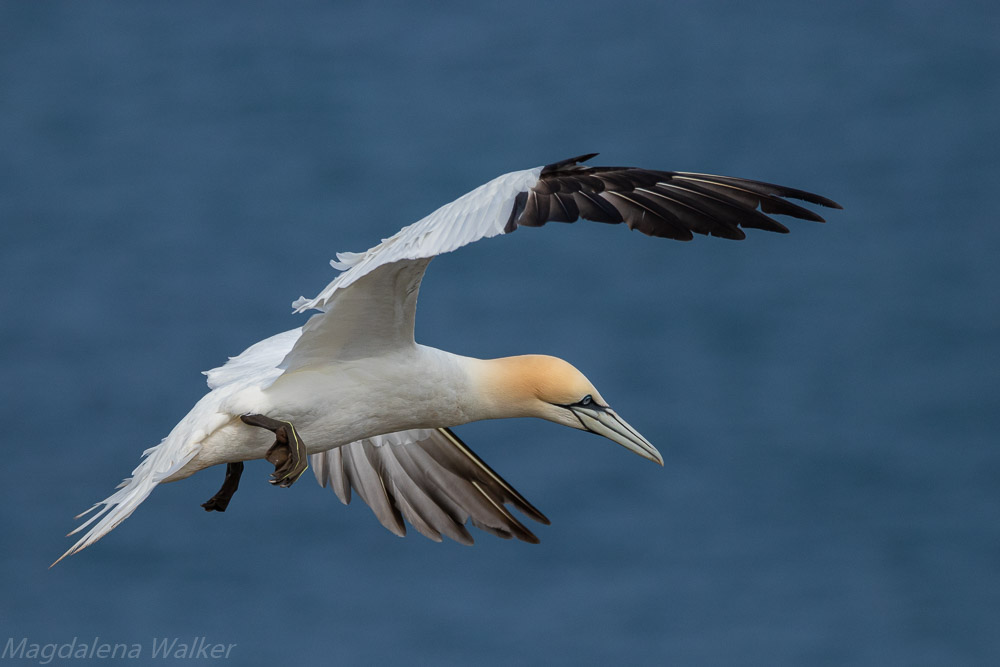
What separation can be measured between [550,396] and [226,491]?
1.60m

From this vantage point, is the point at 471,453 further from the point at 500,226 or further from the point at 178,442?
the point at 500,226

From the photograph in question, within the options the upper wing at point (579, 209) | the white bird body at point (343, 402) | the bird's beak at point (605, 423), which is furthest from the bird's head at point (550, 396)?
the upper wing at point (579, 209)

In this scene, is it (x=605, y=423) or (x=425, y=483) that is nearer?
(x=605, y=423)

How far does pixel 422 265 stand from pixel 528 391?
1030 millimetres

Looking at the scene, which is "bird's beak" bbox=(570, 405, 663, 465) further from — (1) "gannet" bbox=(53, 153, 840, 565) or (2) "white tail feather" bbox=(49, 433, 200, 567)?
(2) "white tail feather" bbox=(49, 433, 200, 567)

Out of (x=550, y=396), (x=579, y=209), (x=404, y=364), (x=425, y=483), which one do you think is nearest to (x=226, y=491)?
(x=404, y=364)

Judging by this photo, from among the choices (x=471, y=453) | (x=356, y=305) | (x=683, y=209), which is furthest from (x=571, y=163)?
(x=471, y=453)

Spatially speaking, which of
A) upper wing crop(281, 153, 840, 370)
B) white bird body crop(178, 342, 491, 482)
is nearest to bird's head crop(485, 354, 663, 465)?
white bird body crop(178, 342, 491, 482)

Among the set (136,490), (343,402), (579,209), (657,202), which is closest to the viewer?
(579,209)

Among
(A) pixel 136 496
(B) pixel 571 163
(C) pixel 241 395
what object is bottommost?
(A) pixel 136 496

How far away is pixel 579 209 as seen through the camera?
17.9ft

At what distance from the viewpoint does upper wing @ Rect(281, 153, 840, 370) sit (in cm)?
541

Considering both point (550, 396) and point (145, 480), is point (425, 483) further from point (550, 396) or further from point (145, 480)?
point (145, 480)

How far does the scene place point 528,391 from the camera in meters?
6.91
